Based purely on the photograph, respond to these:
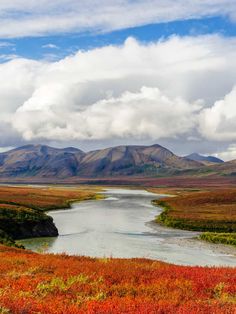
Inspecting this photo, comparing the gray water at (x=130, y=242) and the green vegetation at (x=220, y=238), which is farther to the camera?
the green vegetation at (x=220, y=238)

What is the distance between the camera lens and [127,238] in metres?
58.2

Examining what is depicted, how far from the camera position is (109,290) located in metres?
14.2

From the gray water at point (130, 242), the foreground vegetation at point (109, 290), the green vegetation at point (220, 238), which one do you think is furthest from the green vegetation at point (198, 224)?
the foreground vegetation at point (109, 290)

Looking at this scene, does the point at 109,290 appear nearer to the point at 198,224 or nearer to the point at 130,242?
the point at 130,242

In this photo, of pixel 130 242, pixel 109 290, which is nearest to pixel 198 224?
pixel 130 242

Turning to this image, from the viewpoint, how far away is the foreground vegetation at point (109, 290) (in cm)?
1070

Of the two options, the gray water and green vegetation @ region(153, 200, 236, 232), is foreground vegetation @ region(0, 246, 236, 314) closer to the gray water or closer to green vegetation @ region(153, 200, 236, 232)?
the gray water

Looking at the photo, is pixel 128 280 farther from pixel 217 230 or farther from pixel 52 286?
pixel 217 230

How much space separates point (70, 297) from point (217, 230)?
6393 centimetres

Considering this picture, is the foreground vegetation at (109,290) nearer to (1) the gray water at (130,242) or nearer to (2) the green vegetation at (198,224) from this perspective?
(1) the gray water at (130,242)

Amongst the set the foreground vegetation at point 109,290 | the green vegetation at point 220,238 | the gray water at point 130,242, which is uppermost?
the foreground vegetation at point 109,290

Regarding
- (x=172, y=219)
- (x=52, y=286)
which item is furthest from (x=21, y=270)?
(x=172, y=219)

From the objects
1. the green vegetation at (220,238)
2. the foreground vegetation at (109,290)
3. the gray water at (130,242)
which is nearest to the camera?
the foreground vegetation at (109,290)

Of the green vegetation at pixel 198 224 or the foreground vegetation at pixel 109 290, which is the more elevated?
the foreground vegetation at pixel 109 290
